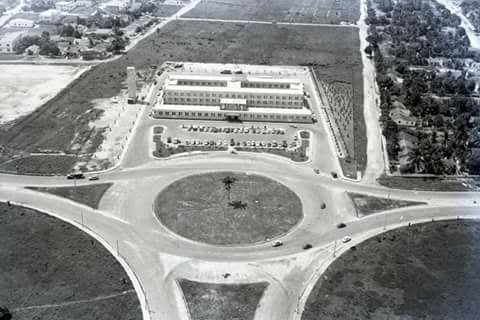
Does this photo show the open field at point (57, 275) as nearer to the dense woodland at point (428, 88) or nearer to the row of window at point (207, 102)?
the row of window at point (207, 102)

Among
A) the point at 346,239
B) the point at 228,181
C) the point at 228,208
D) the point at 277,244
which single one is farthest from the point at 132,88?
the point at 346,239

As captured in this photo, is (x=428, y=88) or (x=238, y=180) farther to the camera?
(x=428, y=88)

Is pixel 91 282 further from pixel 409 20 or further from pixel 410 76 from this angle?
pixel 409 20

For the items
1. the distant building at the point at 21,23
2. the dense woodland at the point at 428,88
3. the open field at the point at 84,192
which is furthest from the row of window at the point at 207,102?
the distant building at the point at 21,23

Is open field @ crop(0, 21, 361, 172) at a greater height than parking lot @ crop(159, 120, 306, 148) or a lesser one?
greater

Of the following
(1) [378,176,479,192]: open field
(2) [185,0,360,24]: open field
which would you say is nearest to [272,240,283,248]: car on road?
(1) [378,176,479,192]: open field

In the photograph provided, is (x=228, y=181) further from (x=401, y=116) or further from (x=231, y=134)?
(x=401, y=116)

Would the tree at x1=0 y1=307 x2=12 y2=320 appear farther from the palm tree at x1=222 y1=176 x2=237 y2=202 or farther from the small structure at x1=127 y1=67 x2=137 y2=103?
the small structure at x1=127 y1=67 x2=137 y2=103
